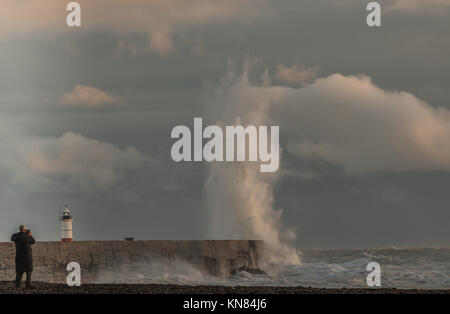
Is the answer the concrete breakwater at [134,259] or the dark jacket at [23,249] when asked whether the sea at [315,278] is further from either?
the dark jacket at [23,249]

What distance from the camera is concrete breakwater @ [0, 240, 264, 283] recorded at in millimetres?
20641

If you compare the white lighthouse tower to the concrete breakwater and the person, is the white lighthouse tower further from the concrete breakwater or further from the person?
the person

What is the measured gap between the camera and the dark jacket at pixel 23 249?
50.7 feet

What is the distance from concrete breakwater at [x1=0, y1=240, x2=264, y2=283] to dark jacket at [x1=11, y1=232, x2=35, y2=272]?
151 inches

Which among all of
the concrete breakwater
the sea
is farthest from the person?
the sea

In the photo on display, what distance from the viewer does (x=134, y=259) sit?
23.3 m

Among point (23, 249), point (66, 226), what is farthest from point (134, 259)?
point (23, 249)

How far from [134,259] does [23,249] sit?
7.89 meters

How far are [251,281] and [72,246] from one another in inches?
Result: 196

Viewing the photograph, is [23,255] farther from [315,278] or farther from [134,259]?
[315,278]

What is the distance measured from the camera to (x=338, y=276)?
76.8ft
